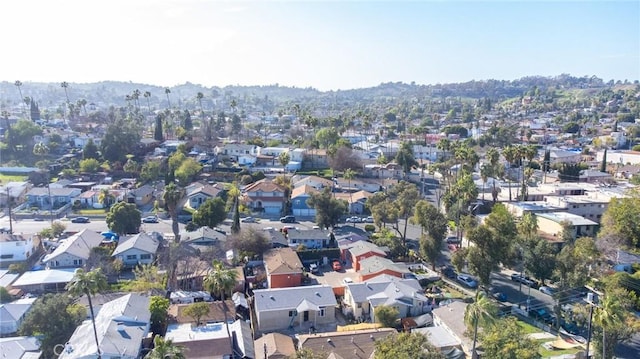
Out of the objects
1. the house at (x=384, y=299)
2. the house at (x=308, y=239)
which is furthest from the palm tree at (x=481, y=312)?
the house at (x=308, y=239)

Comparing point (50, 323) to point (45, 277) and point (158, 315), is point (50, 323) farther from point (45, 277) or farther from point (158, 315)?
point (45, 277)

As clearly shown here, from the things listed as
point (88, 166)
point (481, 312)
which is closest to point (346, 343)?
point (481, 312)

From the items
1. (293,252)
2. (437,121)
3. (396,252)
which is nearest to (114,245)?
(293,252)

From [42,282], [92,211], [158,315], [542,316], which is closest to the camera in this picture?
[158,315]

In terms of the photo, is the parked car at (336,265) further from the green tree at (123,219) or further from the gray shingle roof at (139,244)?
the green tree at (123,219)

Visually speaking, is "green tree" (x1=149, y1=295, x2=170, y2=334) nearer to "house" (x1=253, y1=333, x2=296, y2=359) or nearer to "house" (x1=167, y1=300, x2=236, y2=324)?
"house" (x1=167, y1=300, x2=236, y2=324)

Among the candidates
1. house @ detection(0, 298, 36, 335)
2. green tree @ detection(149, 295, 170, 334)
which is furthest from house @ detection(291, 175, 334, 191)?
house @ detection(0, 298, 36, 335)

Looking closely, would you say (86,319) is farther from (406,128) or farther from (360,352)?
(406,128)
